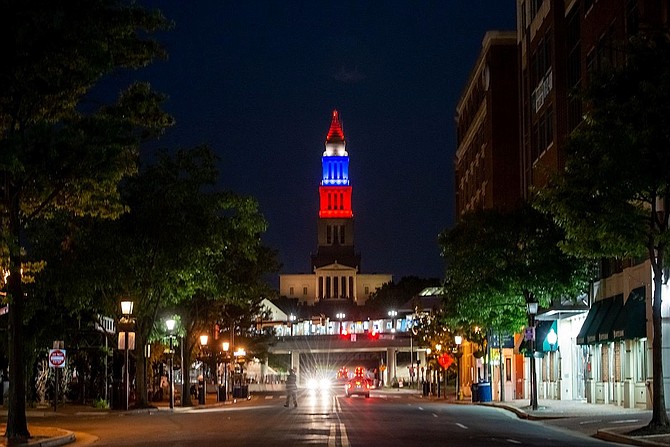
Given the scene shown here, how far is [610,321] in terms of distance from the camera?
41844mm

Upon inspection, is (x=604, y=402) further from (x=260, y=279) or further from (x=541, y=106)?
(x=260, y=279)

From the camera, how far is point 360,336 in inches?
5074

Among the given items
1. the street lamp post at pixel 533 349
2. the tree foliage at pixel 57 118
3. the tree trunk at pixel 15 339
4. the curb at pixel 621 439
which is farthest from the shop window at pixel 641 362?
the tree trunk at pixel 15 339

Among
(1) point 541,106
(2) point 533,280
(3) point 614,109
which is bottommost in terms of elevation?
(2) point 533,280

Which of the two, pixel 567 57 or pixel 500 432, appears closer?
pixel 500 432

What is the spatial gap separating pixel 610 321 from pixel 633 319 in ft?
10.8

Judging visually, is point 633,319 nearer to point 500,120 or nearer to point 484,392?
point 484,392

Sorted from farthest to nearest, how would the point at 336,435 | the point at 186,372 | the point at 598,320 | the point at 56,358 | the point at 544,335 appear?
1. the point at 186,372
2. the point at 544,335
3. the point at 598,320
4. the point at 56,358
5. the point at 336,435

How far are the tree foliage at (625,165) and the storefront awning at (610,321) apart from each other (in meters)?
13.8

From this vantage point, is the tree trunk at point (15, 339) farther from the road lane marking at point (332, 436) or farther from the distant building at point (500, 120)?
the distant building at point (500, 120)

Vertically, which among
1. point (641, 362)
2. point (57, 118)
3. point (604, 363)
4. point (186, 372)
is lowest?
point (186, 372)

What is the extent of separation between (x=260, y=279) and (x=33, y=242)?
18323 millimetres

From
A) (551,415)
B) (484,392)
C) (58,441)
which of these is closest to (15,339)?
(58,441)

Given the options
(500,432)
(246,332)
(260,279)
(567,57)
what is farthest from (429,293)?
(500,432)
